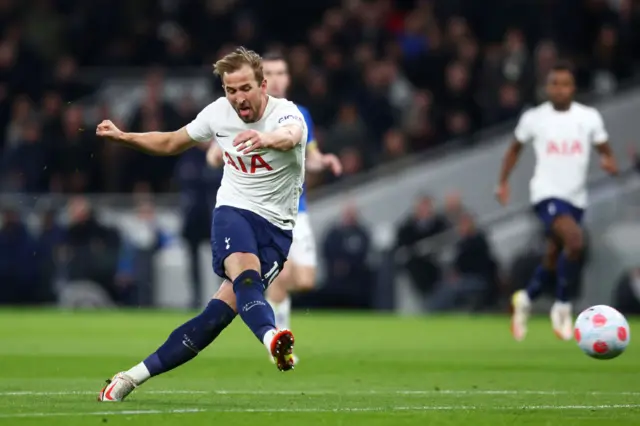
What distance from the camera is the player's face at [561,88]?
14742mm

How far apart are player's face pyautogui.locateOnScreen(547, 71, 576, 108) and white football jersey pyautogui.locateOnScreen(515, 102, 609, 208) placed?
0.12 meters

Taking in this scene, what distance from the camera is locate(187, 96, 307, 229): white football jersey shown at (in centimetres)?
882

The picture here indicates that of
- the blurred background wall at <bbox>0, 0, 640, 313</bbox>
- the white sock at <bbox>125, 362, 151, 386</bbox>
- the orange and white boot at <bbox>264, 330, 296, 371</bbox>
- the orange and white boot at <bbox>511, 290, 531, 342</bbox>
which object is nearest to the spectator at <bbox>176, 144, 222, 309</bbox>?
the blurred background wall at <bbox>0, 0, 640, 313</bbox>

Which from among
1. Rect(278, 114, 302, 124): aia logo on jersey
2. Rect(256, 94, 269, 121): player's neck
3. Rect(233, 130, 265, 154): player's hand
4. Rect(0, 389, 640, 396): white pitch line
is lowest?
Rect(0, 389, 640, 396): white pitch line

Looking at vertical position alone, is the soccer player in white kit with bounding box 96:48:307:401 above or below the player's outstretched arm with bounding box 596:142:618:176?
below

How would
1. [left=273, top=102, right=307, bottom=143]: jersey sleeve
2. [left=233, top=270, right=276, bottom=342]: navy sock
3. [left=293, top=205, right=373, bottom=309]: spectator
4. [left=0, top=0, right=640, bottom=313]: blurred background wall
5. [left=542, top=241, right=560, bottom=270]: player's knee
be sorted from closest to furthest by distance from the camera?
[left=233, top=270, right=276, bottom=342]: navy sock
[left=273, top=102, right=307, bottom=143]: jersey sleeve
[left=542, top=241, right=560, bottom=270]: player's knee
[left=0, top=0, right=640, bottom=313]: blurred background wall
[left=293, top=205, right=373, bottom=309]: spectator

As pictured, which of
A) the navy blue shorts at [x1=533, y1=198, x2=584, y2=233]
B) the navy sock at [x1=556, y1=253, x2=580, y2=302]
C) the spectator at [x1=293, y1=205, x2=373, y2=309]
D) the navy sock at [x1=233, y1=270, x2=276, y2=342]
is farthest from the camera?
the spectator at [x1=293, y1=205, x2=373, y2=309]

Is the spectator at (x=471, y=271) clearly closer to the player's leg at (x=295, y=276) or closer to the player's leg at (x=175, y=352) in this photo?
the player's leg at (x=295, y=276)

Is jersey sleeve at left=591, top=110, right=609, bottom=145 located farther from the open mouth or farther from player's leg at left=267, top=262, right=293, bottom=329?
the open mouth

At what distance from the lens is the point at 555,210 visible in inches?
582

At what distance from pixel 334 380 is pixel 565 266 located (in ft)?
A: 15.7

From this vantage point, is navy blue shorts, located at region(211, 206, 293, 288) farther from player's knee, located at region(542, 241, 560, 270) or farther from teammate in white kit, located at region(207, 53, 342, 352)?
player's knee, located at region(542, 241, 560, 270)

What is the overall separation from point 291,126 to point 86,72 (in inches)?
692

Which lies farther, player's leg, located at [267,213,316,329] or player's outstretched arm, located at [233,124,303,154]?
player's leg, located at [267,213,316,329]
